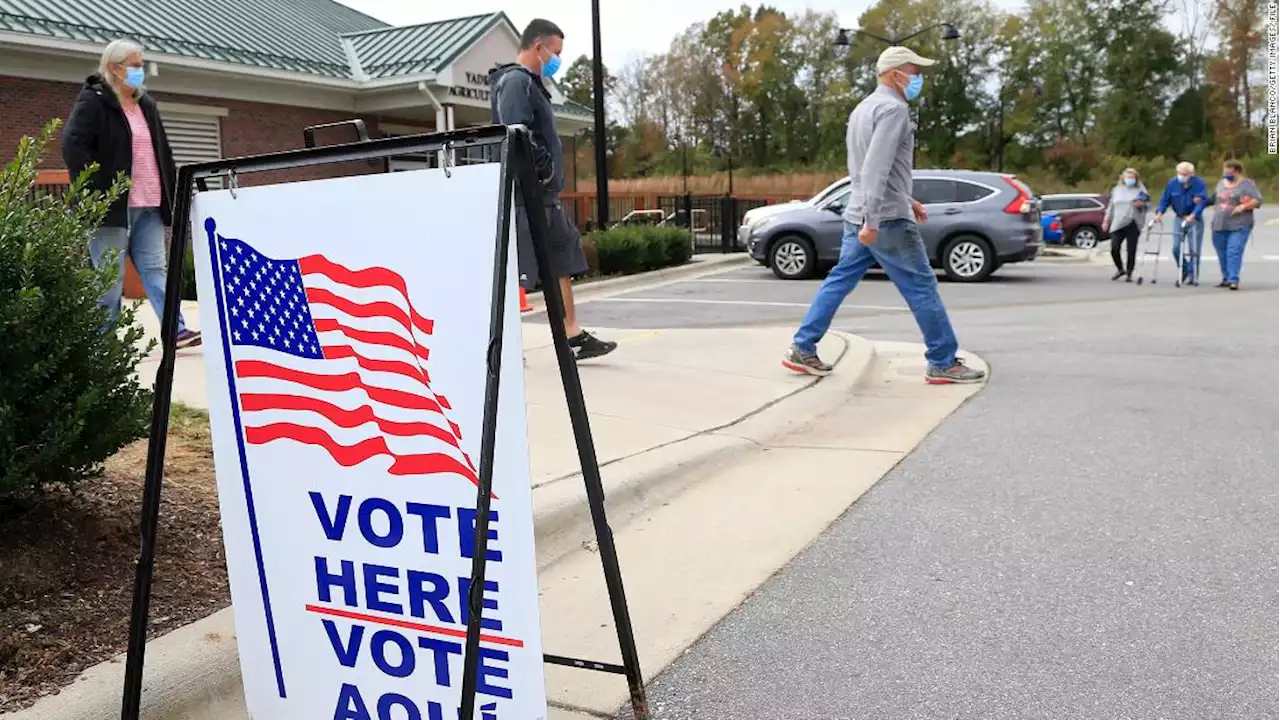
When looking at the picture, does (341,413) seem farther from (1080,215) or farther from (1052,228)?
(1080,215)

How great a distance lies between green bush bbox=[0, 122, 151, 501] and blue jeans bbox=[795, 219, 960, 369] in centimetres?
432

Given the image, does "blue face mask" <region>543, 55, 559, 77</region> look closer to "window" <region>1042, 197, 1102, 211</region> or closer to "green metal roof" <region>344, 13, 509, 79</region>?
"green metal roof" <region>344, 13, 509, 79</region>

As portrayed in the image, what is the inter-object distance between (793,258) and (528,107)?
1054cm

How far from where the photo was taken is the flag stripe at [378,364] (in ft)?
7.00

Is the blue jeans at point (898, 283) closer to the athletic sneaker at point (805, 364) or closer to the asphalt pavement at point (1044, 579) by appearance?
the athletic sneaker at point (805, 364)

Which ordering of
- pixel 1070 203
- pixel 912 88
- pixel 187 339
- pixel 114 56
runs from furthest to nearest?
pixel 1070 203, pixel 187 339, pixel 912 88, pixel 114 56

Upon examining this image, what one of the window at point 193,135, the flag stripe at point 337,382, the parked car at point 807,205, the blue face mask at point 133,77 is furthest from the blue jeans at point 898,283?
the window at point 193,135

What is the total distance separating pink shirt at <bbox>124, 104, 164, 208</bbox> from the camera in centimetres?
612

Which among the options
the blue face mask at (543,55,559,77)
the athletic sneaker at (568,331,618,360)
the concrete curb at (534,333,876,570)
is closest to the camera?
the concrete curb at (534,333,876,570)

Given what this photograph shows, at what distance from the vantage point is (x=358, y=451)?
2227 mm

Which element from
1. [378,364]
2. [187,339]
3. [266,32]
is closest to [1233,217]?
[187,339]

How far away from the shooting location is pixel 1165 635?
3045 millimetres

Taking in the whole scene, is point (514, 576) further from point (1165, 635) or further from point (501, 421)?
point (1165, 635)

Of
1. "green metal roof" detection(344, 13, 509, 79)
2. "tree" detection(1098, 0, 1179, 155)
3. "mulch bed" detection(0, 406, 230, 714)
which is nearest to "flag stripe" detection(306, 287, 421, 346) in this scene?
"mulch bed" detection(0, 406, 230, 714)
